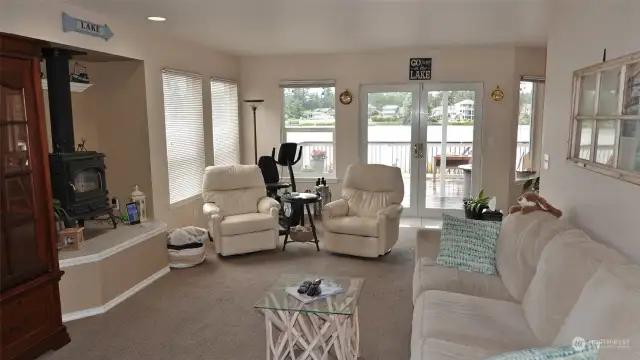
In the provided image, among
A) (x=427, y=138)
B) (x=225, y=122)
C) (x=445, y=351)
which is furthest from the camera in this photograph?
(x=427, y=138)

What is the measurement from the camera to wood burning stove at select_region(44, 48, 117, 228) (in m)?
3.79

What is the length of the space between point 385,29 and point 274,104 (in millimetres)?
2639

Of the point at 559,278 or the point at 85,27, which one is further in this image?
the point at 85,27

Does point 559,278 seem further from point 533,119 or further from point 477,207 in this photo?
point 533,119

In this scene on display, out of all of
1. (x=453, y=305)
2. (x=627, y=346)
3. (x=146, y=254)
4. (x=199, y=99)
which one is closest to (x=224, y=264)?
(x=146, y=254)

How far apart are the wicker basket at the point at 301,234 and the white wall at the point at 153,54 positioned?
133cm

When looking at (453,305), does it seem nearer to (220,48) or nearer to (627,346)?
(627,346)

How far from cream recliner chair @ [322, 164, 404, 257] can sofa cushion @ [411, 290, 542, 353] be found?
6.76 ft

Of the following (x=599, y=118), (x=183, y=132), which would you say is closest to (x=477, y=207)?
(x=599, y=118)

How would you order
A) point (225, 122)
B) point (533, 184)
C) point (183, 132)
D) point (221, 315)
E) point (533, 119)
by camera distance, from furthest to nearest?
point (225, 122) < point (533, 119) < point (533, 184) < point (183, 132) < point (221, 315)

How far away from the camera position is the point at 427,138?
6.82m

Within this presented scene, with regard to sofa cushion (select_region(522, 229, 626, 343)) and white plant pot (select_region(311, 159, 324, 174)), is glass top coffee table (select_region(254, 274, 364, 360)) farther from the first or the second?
white plant pot (select_region(311, 159, 324, 174))

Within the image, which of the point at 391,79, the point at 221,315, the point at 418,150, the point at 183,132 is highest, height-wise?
the point at 391,79

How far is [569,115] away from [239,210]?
3.51 metres
